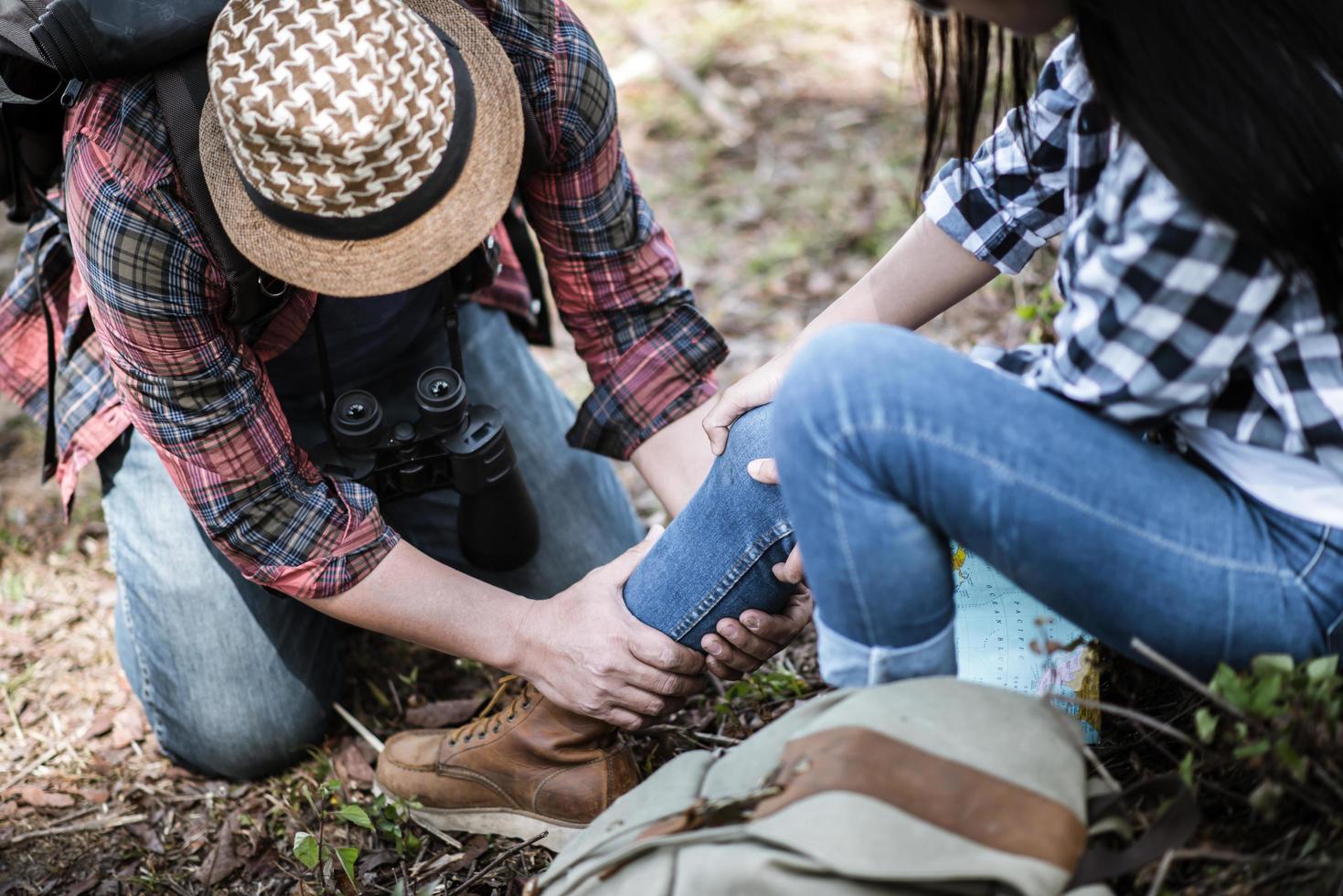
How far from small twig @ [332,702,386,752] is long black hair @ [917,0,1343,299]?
2.12 meters

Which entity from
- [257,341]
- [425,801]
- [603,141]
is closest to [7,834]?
[425,801]

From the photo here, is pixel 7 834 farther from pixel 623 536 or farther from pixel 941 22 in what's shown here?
pixel 941 22

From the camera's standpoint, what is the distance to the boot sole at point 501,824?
2316 millimetres

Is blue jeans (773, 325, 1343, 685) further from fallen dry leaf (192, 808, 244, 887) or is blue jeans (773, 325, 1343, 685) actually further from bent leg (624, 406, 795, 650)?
fallen dry leaf (192, 808, 244, 887)

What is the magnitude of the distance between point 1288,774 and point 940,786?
47cm

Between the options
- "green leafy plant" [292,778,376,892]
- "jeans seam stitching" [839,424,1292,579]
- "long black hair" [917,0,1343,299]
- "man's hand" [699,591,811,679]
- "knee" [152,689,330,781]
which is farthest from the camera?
"knee" [152,689,330,781]

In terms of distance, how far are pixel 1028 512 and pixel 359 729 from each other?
185 centimetres

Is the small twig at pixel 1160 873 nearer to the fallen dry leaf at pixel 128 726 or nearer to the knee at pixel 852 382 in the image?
the knee at pixel 852 382

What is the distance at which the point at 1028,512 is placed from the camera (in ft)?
5.08

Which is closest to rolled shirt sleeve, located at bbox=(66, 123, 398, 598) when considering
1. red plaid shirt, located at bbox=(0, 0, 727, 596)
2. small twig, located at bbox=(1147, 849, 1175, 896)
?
red plaid shirt, located at bbox=(0, 0, 727, 596)

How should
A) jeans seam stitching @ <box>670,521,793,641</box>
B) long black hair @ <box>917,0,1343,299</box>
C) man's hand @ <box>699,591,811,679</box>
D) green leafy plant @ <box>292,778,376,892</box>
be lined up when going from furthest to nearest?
green leafy plant @ <box>292,778,376,892</box> → man's hand @ <box>699,591,811,679</box> → jeans seam stitching @ <box>670,521,793,641</box> → long black hair @ <box>917,0,1343,299</box>

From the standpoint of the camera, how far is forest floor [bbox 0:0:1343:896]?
1687 millimetres

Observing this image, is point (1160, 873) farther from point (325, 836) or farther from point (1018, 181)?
point (325, 836)

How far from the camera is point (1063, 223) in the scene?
196 centimetres
